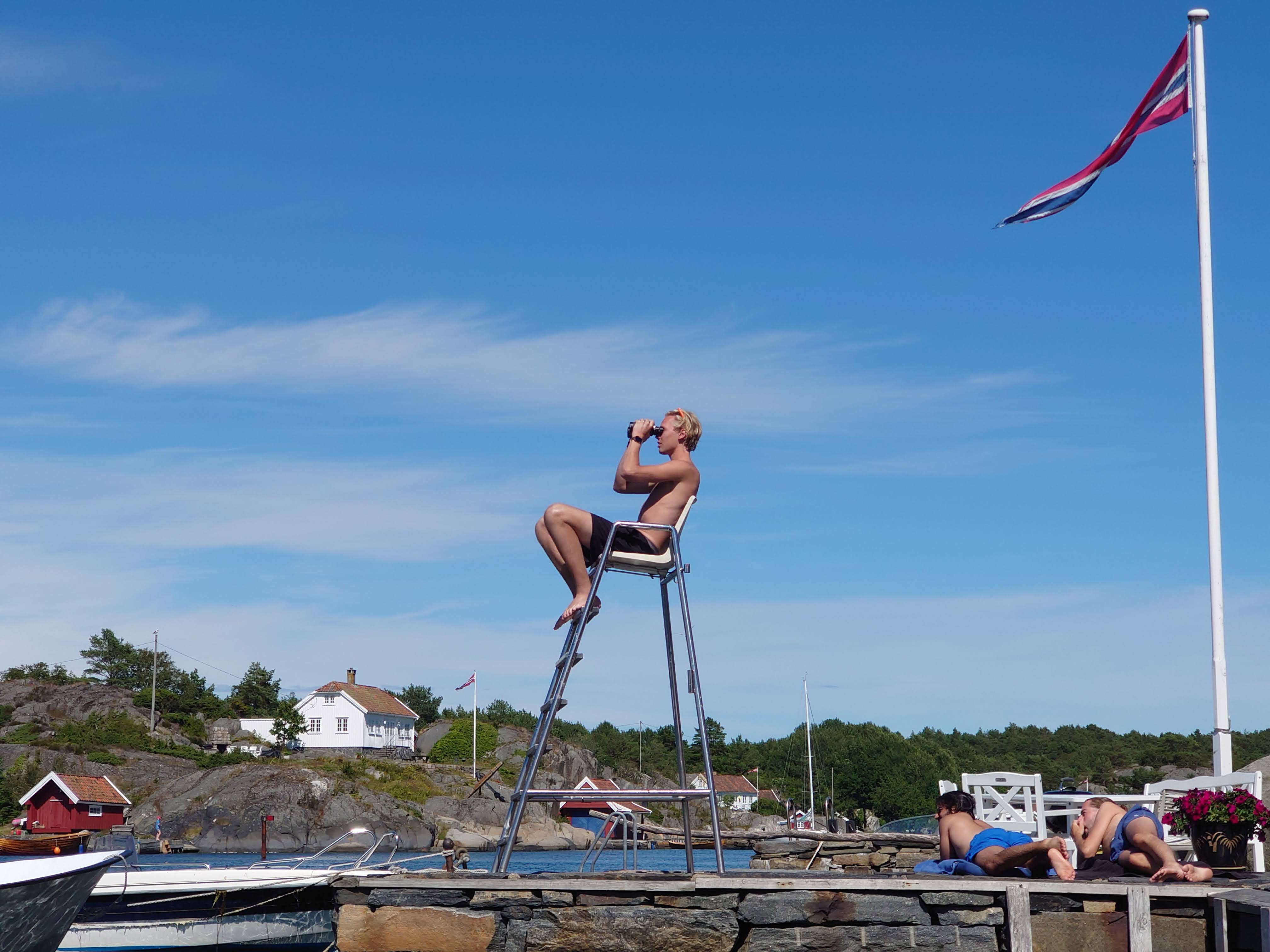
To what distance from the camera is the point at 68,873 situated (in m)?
8.91

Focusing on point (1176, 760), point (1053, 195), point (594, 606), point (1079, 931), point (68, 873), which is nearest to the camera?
point (1079, 931)

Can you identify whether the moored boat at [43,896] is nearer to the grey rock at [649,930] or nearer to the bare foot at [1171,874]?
the grey rock at [649,930]

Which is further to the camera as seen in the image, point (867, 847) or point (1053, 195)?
point (867, 847)

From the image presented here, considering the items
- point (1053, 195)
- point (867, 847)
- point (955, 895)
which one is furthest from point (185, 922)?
point (1053, 195)

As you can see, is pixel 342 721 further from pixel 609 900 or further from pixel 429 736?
pixel 609 900

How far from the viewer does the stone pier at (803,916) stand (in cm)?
643

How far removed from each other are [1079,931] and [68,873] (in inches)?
291

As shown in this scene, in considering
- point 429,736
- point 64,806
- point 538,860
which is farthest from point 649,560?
point 429,736

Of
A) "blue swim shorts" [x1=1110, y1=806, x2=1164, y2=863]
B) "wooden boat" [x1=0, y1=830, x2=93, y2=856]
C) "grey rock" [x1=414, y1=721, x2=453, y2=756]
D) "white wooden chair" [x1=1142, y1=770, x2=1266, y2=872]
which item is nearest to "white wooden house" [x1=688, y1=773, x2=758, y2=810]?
"grey rock" [x1=414, y1=721, x2=453, y2=756]

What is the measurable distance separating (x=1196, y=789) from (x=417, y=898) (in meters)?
5.81

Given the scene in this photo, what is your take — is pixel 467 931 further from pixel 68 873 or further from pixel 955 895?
pixel 68 873

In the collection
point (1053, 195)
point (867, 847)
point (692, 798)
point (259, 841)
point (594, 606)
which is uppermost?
point (1053, 195)

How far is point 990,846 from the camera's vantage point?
7.50 m

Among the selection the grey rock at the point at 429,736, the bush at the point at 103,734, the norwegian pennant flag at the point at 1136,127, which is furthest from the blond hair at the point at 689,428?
the grey rock at the point at 429,736
